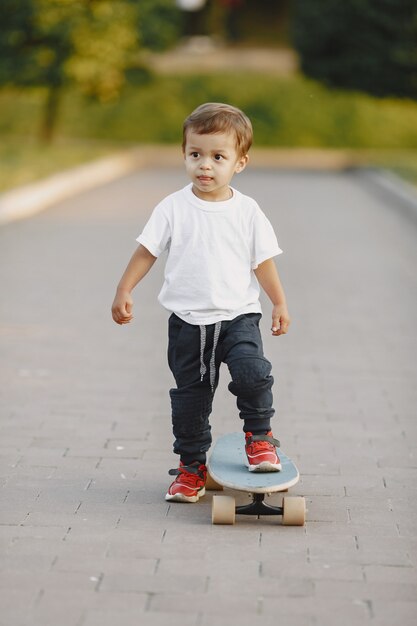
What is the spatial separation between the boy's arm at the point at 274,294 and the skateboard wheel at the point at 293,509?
63cm

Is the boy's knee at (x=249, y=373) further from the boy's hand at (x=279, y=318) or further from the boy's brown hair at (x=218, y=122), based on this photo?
the boy's brown hair at (x=218, y=122)

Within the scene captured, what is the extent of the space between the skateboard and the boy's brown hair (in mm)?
1201

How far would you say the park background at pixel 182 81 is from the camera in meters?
31.9

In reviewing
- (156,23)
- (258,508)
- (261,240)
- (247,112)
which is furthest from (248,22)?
(258,508)

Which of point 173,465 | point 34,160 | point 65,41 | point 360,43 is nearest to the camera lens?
point 173,465

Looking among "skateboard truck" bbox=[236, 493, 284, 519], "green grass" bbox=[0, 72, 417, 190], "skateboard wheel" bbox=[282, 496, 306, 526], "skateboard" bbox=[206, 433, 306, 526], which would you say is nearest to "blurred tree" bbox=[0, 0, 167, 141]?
"green grass" bbox=[0, 72, 417, 190]

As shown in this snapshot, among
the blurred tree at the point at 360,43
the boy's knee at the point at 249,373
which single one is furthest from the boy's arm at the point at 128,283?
the blurred tree at the point at 360,43

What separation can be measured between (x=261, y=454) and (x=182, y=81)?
132 feet

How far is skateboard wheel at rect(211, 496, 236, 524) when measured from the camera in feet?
14.9

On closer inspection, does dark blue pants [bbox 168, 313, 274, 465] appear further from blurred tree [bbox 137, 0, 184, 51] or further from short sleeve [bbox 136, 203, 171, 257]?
blurred tree [bbox 137, 0, 184, 51]

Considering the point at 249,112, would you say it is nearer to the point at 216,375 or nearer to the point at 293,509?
the point at 216,375

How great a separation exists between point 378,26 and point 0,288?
2713 cm

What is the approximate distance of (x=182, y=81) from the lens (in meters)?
44.0

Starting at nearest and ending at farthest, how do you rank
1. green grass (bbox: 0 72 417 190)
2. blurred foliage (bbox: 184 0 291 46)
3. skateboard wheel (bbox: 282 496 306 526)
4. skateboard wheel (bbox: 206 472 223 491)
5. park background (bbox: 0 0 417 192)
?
skateboard wheel (bbox: 282 496 306 526), skateboard wheel (bbox: 206 472 223 491), park background (bbox: 0 0 417 192), green grass (bbox: 0 72 417 190), blurred foliage (bbox: 184 0 291 46)
